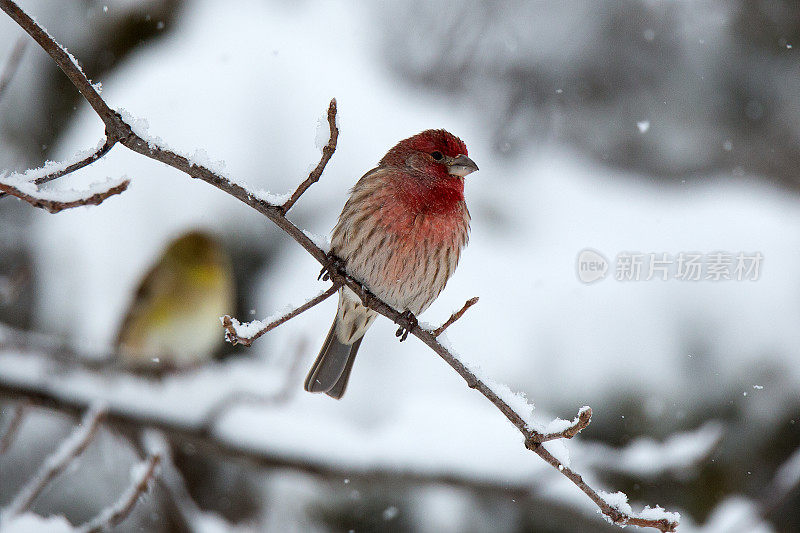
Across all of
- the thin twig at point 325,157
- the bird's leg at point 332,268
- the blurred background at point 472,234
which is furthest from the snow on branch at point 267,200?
the blurred background at point 472,234

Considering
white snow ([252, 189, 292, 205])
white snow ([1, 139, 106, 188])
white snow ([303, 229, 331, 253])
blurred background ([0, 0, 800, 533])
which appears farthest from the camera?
blurred background ([0, 0, 800, 533])

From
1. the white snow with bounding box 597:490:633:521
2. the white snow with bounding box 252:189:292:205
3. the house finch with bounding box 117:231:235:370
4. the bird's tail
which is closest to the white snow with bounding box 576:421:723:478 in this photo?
the bird's tail

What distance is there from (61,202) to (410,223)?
5.12 ft

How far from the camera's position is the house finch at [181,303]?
5.88m

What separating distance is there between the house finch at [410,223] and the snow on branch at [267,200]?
0.58 m

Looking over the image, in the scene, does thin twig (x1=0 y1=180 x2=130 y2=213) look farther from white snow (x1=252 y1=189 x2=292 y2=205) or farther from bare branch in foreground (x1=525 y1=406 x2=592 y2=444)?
bare branch in foreground (x1=525 y1=406 x2=592 y2=444)

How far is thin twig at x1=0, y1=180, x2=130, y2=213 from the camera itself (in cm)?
162

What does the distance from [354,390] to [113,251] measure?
212cm

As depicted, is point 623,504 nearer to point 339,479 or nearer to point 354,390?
point 339,479

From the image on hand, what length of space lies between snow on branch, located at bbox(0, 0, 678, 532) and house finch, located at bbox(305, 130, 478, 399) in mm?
582

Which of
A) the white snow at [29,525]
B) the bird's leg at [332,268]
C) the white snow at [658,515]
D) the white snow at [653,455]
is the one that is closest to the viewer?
the white snow at [658,515]

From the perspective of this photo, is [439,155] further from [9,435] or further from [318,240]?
[9,435]

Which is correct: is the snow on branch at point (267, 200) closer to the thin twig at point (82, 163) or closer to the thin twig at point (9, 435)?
the thin twig at point (82, 163)

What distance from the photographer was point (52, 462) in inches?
113
